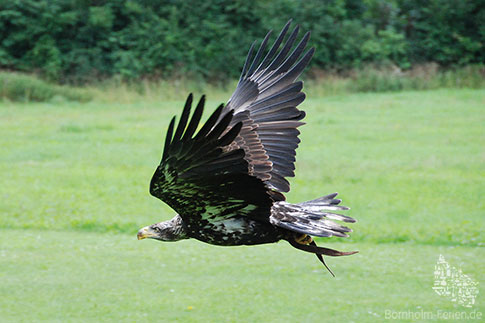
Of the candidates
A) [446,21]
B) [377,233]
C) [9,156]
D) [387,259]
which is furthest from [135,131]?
[446,21]

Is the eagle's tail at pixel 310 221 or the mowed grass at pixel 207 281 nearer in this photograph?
the eagle's tail at pixel 310 221

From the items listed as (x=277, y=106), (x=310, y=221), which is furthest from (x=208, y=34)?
(x=310, y=221)

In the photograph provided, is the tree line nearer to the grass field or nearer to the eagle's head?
the grass field

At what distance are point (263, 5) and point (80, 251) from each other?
2101cm

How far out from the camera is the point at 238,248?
8953 millimetres

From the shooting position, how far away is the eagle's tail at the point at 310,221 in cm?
429

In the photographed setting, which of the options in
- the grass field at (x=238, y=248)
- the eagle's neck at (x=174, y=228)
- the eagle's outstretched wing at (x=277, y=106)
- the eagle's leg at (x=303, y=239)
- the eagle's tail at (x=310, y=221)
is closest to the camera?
the eagle's tail at (x=310, y=221)

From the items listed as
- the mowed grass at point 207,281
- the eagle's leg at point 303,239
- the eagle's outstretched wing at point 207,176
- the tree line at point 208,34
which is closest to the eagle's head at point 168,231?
the eagle's outstretched wing at point 207,176

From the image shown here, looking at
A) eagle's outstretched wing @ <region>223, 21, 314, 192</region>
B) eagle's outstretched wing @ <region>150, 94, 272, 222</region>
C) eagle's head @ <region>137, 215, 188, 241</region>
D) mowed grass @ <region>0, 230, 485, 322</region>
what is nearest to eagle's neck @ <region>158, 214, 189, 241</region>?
eagle's head @ <region>137, 215, 188, 241</region>

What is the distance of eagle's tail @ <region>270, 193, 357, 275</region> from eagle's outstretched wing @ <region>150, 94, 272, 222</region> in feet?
0.43

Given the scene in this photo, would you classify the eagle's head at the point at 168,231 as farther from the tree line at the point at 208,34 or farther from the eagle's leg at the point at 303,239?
the tree line at the point at 208,34

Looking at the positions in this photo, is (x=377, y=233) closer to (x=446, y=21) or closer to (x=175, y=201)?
(x=175, y=201)

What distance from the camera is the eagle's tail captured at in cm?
429

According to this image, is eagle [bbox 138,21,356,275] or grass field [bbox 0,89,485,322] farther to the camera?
grass field [bbox 0,89,485,322]
